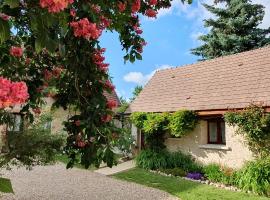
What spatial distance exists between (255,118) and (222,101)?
2.30 m

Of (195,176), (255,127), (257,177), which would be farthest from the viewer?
(195,176)

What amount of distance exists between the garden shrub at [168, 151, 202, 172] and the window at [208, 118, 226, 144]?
1.15 meters

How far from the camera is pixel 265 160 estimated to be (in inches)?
449

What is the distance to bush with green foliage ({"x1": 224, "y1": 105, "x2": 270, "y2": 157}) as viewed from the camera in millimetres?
11969

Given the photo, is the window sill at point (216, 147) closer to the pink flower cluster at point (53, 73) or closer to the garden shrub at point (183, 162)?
the garden shrub at point (183, 162)

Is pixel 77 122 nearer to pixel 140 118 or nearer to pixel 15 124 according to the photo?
pixel 15 124

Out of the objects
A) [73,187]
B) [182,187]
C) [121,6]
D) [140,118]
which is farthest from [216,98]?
[121,6]

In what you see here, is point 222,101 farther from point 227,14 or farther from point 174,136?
point 227,14

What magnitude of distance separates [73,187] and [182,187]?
3.75m

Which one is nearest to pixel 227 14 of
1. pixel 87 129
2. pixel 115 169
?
pixel 115 169

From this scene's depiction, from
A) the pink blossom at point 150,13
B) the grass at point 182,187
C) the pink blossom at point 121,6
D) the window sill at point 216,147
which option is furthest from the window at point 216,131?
the pink blossom at point 121,6

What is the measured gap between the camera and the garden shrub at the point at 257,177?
34.9ft

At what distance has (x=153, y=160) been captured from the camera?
51.7 feet

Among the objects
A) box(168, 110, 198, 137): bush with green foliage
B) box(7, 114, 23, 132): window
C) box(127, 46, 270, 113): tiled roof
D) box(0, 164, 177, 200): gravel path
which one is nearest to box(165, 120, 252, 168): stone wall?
box(168, 110, 198, 137): bush with green foliage
